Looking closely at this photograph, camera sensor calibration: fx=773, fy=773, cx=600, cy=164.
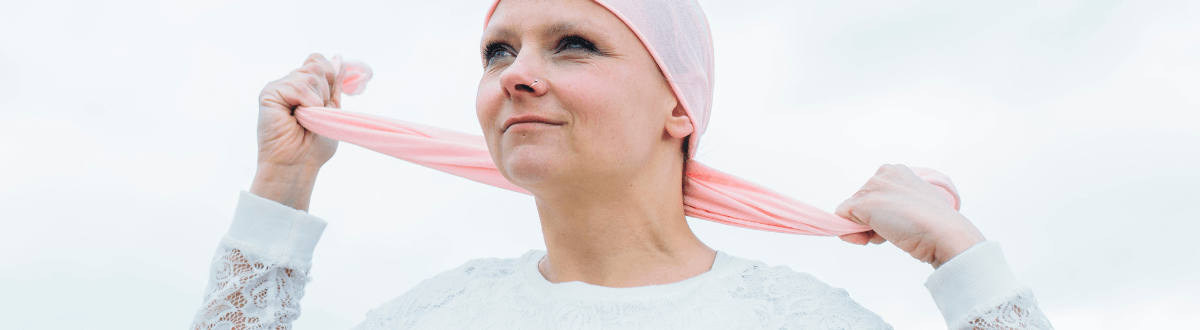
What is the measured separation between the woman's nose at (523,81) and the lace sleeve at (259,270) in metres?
1.08

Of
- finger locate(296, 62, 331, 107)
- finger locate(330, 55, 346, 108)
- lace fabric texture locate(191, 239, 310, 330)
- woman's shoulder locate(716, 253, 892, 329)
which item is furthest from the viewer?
finger locate(330, 55, 346, 108)

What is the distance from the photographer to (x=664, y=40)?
7.55ft

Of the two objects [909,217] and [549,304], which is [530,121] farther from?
[909,217]

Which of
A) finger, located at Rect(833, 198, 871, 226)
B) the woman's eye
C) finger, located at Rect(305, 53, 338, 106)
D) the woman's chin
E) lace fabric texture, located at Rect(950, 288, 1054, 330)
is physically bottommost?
lace fabric texture, located at Rect(950, 288, 1054, 330)

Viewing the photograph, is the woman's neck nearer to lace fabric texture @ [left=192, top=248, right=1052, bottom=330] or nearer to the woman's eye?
lace fabric texture @ [left=192, top=248, right=1052, bottom=330]

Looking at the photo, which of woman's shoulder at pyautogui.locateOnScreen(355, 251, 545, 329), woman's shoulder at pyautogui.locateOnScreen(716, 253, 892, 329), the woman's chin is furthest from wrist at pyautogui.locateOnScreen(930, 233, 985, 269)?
woman's shoulder at pyautogui.locateOnScreen(355, 251, 545, 329)

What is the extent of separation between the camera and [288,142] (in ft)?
9.06

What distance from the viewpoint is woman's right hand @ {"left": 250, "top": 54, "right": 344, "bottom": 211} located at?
2.74 metres

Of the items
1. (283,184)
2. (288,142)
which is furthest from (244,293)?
(288,142)

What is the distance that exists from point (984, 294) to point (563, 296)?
1.13 metres

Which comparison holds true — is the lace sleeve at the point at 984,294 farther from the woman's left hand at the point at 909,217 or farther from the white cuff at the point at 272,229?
the white cuff at the point at 272,229

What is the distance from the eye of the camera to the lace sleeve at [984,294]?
1.90 m

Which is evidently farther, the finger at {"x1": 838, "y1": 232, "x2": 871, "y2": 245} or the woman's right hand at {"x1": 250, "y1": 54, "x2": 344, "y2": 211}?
the woman's right hand at {"x1": 250, "y1": 54, "x2": 344, "y2": 211}

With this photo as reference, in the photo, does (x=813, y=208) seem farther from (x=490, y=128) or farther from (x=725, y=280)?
(x=490, y=128)
